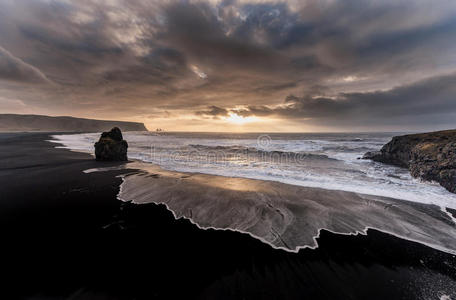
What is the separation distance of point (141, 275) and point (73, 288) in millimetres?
1096

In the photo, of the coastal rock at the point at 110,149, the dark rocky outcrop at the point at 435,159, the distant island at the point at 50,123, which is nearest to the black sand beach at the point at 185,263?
the dark rocky outcrop at the point at 435,159

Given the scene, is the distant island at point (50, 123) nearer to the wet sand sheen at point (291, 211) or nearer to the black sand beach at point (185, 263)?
the wet sand sheen at point (291, 211)

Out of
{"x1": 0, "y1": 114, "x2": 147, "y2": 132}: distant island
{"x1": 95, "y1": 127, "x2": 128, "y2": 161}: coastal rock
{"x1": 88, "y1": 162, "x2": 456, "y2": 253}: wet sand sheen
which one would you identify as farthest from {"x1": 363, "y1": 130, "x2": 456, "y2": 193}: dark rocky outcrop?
{"x1": 0, "y1": 114, "x2": 147, "y2": 132}: distant island

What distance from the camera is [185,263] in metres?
3.47

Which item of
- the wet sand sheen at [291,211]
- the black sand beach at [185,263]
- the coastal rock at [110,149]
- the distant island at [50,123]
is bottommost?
the black sand beach at [185,263]

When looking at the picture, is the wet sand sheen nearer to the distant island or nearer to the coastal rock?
the coastal rock

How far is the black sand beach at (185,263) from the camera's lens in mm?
2881

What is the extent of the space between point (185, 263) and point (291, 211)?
4053 mm

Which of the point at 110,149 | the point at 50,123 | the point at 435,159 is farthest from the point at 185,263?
the point at 50,123

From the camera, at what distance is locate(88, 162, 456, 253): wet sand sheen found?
466cm

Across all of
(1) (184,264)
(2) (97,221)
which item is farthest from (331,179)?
(2) (97,221)

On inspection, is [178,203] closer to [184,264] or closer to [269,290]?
[184,264]

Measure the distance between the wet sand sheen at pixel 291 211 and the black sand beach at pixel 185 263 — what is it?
1.45 feet

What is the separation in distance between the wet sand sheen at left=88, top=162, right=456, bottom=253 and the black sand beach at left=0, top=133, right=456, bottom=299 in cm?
44
